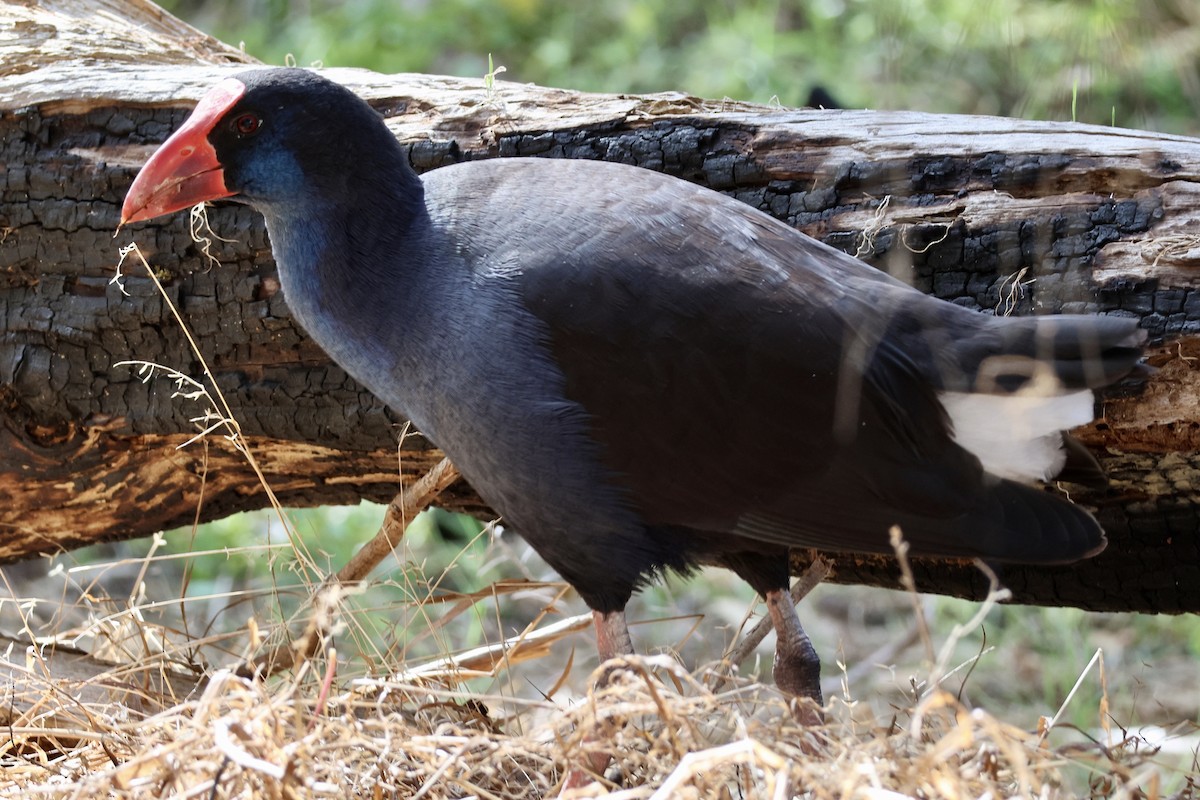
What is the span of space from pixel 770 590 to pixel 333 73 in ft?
3.87

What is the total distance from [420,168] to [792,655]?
100 centimetres

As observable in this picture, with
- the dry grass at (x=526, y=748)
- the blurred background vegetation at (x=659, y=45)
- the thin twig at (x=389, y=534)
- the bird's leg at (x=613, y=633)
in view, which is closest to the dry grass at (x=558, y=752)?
the dry grass at (x=526, y=748)

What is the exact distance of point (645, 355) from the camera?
1587mm

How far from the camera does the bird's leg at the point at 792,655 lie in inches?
73.9

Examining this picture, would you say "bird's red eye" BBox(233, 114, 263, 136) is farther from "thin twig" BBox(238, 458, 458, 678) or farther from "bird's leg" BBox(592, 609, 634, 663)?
"bird's leg" BBox(592, 609, 634, 663)

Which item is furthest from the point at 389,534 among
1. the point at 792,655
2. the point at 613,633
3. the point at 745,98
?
the point at 745,98

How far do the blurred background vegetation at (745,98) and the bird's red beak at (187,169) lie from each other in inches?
26.3

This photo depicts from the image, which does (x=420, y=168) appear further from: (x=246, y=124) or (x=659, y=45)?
(x=659, y=45)

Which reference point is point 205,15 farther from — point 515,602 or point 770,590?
point 770,590

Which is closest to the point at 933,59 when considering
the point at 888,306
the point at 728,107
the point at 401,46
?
the point at 401,46

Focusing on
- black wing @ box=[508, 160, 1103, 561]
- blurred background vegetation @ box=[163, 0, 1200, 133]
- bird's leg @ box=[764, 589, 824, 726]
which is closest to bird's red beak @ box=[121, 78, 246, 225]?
black wing @ box=[508, 160, 1103, 561]

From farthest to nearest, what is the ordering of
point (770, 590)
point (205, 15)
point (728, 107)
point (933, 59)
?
point (205, 15) → point (933, 59) → point (728, 107) → point (770, 590)

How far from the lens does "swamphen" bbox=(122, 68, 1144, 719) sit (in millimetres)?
1589

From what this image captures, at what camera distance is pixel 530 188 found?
171cm
